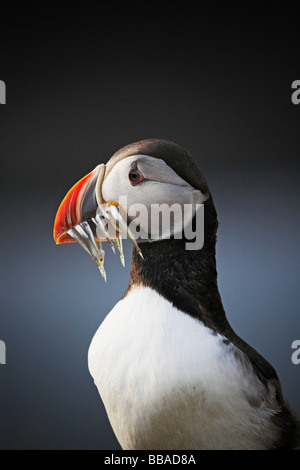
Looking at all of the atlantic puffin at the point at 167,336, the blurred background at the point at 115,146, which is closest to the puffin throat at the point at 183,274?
the atlantic puffin at the point at 167,336

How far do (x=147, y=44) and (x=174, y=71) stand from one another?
107mm

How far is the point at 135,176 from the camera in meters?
0.94

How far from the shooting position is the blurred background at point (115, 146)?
1.39 m

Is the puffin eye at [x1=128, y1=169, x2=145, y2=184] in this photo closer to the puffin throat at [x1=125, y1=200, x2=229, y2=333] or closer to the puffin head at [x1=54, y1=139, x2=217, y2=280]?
the puffin head at [x1=54, y1=139, x2=217, y2=280]

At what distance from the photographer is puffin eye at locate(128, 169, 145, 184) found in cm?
94

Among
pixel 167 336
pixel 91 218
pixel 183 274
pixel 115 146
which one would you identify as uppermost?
pixel 115 146

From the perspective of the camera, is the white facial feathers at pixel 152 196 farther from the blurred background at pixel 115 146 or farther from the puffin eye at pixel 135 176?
the blurred background at pixel 115 146

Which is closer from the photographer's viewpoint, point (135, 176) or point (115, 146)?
point (135, 176)

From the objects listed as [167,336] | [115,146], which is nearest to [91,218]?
[167,336]

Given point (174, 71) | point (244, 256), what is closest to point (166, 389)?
point (244, 256)

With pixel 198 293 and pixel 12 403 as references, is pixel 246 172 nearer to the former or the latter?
pixel 198 293

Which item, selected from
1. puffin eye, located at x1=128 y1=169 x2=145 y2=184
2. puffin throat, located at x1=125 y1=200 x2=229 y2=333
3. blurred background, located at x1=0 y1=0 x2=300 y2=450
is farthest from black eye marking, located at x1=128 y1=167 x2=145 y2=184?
blurred background, located at x1=0 y1=0 x2=300 y2=450

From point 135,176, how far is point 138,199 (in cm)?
4

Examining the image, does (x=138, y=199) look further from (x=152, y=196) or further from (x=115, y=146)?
(x=115, y=146)
